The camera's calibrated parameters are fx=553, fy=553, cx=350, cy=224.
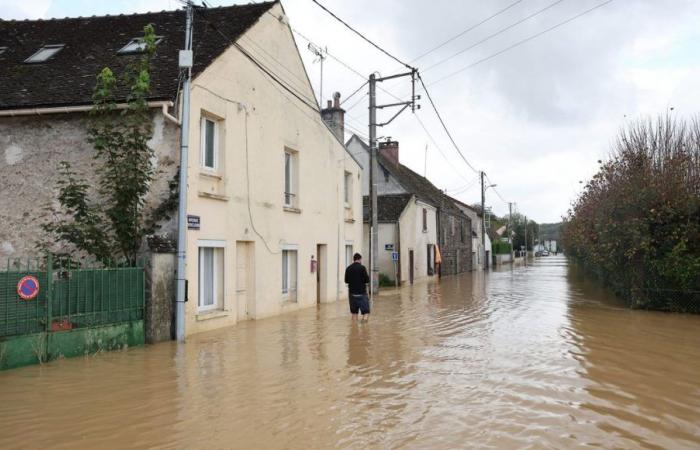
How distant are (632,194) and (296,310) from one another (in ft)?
34.9

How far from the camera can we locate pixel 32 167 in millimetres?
11859

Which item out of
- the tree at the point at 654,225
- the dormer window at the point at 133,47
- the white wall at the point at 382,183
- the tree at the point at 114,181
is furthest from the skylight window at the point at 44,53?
the white wall at the point at 382,183

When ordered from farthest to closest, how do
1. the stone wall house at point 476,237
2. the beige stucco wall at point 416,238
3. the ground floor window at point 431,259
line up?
1. the stone wall house at point 476,237
2. the ground floor window at point 431,259
3. the beige stucco wall at point 416,238

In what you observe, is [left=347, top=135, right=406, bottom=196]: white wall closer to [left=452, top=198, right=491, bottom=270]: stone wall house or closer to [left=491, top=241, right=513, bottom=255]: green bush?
[left=452, top=198, right=491, bottom=270]: stone wall house

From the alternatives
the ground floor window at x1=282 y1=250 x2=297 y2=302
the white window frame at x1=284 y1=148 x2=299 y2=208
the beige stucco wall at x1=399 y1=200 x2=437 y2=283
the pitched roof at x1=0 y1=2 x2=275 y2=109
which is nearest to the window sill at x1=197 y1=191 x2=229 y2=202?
the pitched roof at x1=0 y1=2 x2=275 y2=109

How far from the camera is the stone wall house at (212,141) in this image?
11.7m

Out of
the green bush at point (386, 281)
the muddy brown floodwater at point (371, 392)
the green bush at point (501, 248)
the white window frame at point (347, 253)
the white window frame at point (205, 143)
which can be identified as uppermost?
the white window frame at point (205, 143)

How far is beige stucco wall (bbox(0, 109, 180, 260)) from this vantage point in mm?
11648

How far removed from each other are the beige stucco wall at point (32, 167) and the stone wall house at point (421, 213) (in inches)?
707

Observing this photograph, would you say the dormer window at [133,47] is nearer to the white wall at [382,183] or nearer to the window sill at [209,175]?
the window sill at [209,175]

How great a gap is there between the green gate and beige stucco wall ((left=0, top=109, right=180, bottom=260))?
5.80 ft

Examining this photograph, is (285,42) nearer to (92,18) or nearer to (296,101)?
(296,101)

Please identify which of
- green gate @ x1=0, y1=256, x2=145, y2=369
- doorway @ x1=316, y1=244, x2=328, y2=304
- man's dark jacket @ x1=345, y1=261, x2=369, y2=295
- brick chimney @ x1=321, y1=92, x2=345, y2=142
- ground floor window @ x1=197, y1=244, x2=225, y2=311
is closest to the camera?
green gate @ x1=0, y1=256, x2=145, y2=369

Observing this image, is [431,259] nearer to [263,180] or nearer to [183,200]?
[263,180]
